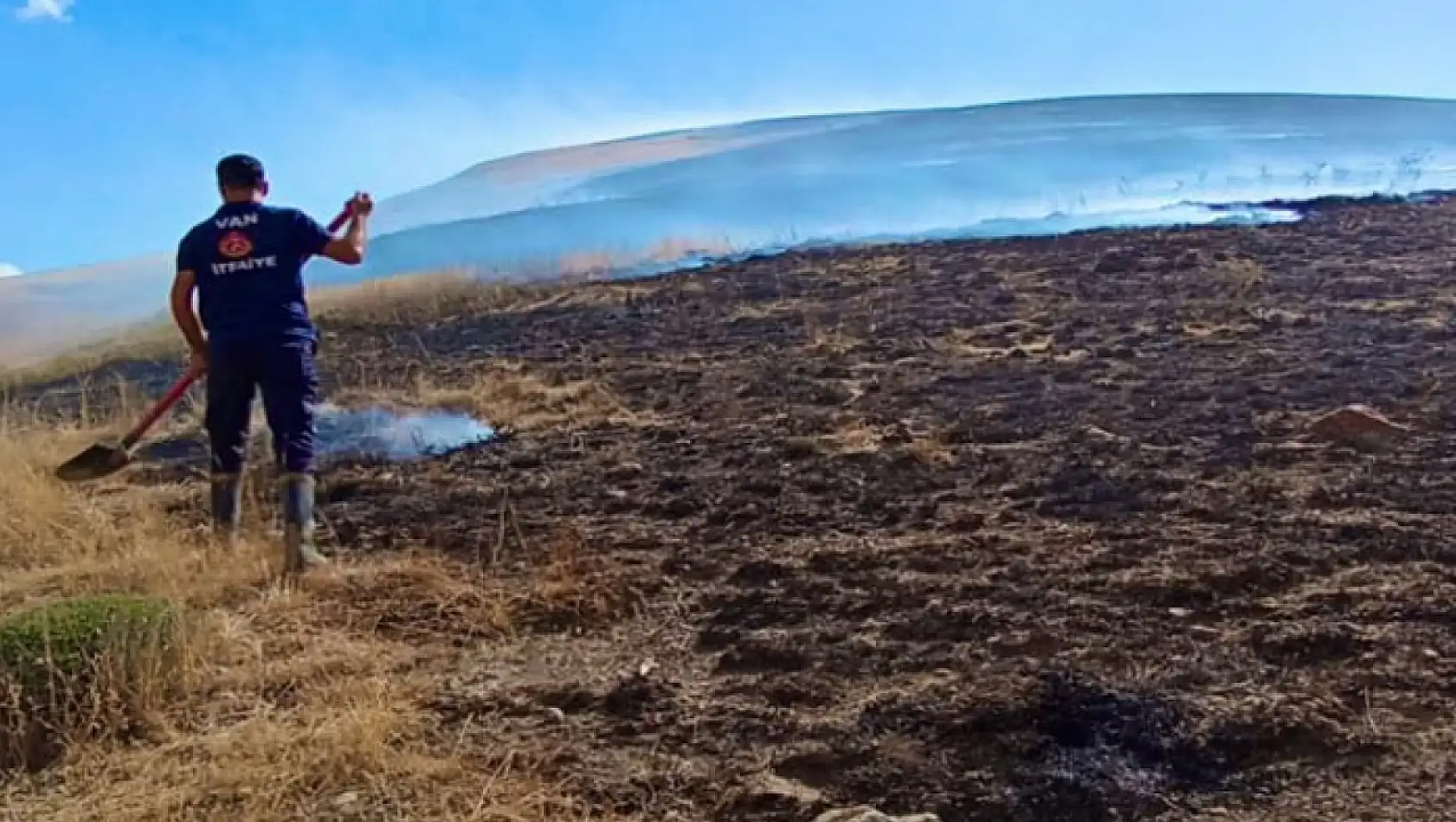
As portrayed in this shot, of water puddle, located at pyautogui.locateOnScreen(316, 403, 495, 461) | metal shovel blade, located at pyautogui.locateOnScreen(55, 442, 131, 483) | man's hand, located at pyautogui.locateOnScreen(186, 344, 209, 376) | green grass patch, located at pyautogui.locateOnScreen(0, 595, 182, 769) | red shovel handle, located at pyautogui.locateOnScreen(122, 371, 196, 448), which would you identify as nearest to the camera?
green grass patch, located at pyautogui.locateOnScreen(0, 595, 182, 769)

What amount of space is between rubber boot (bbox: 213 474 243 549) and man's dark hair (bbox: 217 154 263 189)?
968mm

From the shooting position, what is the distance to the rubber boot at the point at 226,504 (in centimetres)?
485

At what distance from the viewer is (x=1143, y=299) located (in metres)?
9.95

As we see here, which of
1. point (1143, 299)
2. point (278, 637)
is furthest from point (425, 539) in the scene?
point (1143, 299)

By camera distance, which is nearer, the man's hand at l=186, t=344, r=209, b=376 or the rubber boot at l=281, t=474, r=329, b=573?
the rubber boot at l=281, t=474, r=329, b=573

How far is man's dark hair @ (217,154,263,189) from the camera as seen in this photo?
4.57m

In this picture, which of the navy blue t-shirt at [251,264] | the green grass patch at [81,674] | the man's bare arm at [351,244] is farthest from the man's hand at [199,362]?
the green grass patch at [81,674]

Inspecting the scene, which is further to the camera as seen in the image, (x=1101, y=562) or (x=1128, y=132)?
(x=1128, y=132)

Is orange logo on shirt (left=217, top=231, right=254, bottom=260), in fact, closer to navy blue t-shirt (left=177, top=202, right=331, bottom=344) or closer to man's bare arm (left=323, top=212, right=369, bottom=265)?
navy blue t-shirt (left=177, top=202, right=331, bottom=344)

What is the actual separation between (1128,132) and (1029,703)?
22.0 m

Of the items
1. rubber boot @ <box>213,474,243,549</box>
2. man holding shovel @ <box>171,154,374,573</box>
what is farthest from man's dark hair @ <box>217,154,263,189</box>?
rubber boot @ <box>213,474,243,549</box>

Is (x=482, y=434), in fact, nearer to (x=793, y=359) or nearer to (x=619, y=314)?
(x=793, y=359)

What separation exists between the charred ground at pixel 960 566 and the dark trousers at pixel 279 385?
0.45 metres

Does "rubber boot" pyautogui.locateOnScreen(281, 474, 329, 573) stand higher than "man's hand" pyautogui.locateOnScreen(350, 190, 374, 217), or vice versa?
"man's hand" pyautogui.locateOnScreen(350, 190, 374, 217)
